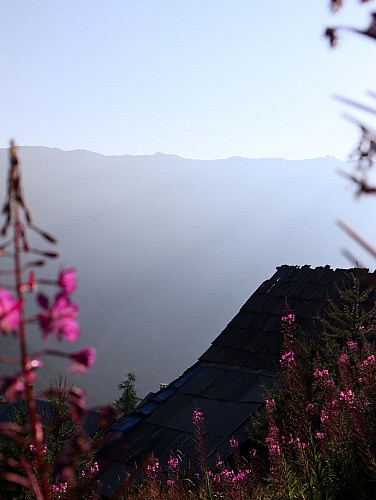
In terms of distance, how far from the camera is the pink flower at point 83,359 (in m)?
1.01

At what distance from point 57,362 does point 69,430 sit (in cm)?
12796

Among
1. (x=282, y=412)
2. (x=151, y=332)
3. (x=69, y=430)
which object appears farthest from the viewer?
(x=151, y=332)

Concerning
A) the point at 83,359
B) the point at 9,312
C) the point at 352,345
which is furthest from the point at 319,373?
the point at 9,312

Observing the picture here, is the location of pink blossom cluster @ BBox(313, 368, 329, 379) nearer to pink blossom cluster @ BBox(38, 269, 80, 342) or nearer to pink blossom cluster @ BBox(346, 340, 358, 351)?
pink blossom cluster @ BBox(346, 340, 358, 351)

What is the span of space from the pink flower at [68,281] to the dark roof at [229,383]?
34.0ft

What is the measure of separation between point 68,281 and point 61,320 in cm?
7

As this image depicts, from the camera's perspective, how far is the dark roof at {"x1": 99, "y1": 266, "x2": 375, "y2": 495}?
1202 cm

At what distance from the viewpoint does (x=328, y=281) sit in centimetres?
1497

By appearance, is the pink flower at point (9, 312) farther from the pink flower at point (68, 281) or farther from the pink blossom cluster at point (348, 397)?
the pink blossom cluster at point (348, 397)

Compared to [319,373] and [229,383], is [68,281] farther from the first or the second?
[229,383]

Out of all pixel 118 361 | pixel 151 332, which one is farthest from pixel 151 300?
pixel 118 361

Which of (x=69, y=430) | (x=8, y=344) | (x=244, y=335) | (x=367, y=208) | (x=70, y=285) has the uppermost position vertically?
(x=367, y=208)

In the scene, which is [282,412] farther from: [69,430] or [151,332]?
[151,332]

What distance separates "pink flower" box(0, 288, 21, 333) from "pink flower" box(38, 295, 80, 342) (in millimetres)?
66
